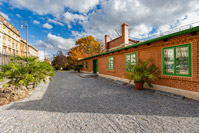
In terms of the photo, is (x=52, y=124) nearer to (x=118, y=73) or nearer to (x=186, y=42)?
(x=186, y=42)

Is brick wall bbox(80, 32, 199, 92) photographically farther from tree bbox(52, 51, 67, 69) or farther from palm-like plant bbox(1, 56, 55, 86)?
tree bbox(52, 51, 67, 69)

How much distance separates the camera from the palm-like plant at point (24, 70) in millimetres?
4620

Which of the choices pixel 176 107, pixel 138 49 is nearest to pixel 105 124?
pixel 176 107

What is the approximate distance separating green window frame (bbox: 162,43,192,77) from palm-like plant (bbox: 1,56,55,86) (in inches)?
271

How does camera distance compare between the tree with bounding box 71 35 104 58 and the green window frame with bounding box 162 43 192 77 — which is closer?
the green window frame with bounding box 162 43 192 77

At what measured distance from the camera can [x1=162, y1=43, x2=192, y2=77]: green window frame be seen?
156 inches

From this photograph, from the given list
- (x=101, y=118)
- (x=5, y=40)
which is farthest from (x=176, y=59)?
(x=5, y=40)

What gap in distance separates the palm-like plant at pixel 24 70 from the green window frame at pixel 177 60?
6.89m

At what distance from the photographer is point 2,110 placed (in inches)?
120

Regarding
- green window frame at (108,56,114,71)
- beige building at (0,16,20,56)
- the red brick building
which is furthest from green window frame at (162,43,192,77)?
beige building at (0,16,20,56)

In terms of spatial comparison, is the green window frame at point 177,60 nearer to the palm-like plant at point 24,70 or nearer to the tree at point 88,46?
the palm-like plant at point 24,70

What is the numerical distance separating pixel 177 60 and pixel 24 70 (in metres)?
7.99

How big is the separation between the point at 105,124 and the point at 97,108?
0.90m

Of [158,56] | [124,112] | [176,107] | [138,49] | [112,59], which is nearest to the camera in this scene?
[124,112]
